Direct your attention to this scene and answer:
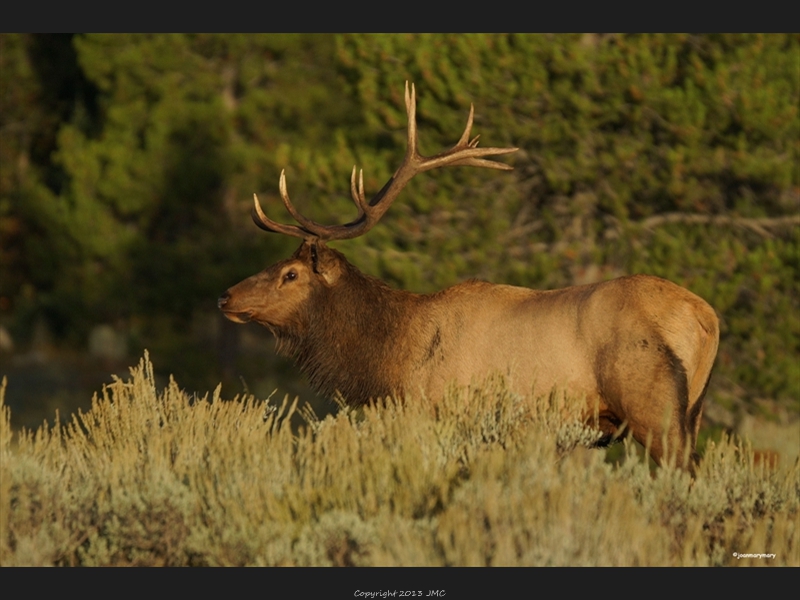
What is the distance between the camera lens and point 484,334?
299 inches

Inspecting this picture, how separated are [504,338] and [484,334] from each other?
15cm

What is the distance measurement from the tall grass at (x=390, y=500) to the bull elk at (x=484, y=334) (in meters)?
0.37

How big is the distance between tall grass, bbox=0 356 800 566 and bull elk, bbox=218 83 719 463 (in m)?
0.37

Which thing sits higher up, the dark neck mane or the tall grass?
the dark neck mane

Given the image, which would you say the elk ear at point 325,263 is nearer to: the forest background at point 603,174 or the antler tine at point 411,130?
the antler tine at point 411,130

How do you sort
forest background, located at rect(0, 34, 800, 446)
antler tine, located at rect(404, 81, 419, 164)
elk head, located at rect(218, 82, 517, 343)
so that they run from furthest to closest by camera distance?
forest background, located at rect(0, 34, 800, 446), antler tine, located at rect(404, 81, 419, 164), elk head, located at rect(218, 82, 517, 343)

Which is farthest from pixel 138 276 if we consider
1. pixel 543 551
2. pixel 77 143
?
pixel 543 551

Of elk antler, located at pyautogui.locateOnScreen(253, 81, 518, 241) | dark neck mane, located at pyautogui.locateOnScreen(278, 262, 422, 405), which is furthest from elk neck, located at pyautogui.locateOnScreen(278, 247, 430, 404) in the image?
elk antler, located at pyautogui.locateOnScreen(253, 81, 518, 241)

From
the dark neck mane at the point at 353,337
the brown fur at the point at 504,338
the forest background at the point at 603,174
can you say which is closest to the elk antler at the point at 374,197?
the brown fur at the point at 504,338

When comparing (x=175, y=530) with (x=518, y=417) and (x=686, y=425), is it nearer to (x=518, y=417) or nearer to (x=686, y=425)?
(x=518, y=417)

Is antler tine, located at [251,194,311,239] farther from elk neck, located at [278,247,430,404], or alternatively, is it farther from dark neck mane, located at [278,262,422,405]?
dark neck mane, located at [278,262,422,405]

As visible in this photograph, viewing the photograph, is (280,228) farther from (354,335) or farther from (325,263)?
(354,335)

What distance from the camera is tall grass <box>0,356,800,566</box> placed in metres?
5.50

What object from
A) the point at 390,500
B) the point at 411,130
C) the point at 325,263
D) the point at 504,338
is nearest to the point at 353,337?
the point at 325,263
